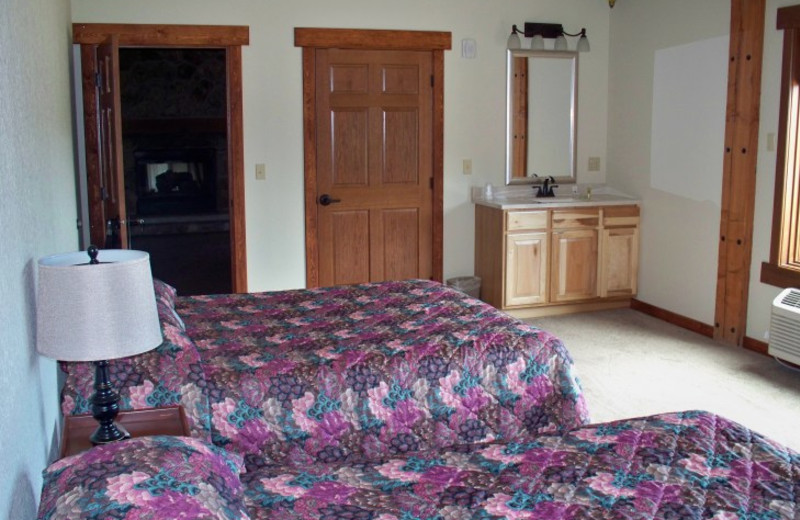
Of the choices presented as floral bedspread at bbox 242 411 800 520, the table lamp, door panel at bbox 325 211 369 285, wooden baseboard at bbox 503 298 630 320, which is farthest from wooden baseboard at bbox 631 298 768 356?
the table lamp

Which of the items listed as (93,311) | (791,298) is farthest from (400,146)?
(93,311)

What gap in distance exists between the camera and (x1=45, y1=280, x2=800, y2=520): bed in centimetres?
161

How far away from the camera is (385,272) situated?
19.3 ft

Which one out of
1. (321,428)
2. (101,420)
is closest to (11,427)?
(101,420)

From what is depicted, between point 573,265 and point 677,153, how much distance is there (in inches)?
43.9

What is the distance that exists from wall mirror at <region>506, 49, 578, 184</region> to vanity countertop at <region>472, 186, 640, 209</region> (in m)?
0.10

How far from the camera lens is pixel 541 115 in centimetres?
616

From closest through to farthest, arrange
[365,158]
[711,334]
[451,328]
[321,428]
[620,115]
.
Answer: [321,428] < [451,328] < [711,334] < [365,158] < [620,115]

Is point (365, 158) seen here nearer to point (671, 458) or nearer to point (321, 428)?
point (321, 428)

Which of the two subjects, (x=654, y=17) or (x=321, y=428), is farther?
(x=654, y=17)

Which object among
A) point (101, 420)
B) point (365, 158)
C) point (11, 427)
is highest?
point (365, 158)

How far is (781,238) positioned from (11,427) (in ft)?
14.6

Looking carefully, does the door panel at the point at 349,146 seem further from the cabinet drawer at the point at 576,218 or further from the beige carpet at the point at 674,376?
the beige carpet at the point at 674,376

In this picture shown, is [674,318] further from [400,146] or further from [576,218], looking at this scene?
[400,146]
